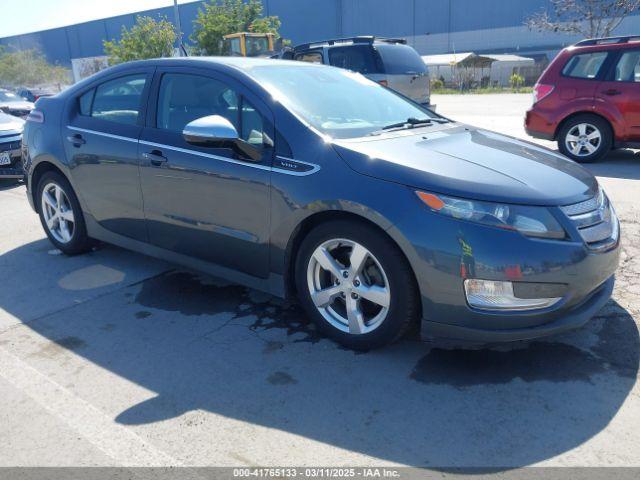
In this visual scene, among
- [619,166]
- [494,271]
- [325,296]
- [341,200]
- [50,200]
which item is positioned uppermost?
[341,200]

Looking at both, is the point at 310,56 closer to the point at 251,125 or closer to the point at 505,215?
the point at 251,125

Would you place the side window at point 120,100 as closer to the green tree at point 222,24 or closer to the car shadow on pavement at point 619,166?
the car shadow on pavement at point 619,166

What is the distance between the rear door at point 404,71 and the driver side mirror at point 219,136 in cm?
735

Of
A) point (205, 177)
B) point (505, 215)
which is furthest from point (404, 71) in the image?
point (505, 215)

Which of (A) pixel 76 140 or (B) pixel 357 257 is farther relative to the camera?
(A) pixel 76 140

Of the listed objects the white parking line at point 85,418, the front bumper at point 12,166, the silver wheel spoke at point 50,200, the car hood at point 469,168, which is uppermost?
the car hood at point 469,168

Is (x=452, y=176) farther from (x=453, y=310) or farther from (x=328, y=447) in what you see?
(x=328, y=447)

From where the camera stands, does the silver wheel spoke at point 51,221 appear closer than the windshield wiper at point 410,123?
No

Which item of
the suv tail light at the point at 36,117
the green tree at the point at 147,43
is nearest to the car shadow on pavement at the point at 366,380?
the suv tail light at the point at 36,117

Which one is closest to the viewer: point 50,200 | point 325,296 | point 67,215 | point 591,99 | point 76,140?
point 325,296

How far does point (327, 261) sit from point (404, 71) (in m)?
8.19

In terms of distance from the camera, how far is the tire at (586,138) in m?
8.16

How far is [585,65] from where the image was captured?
Result: 8164 millimetres

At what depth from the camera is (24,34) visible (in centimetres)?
7944
